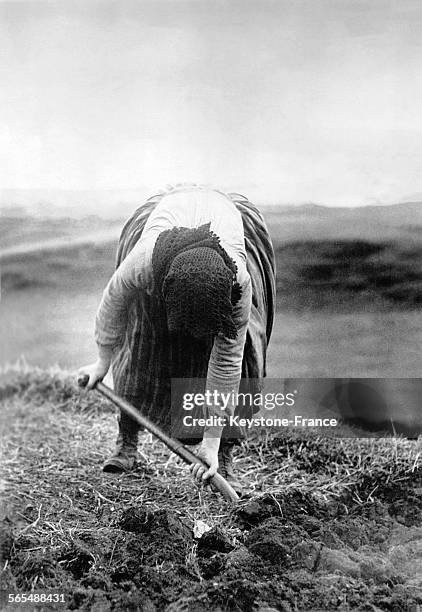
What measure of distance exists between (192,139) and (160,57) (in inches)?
12.3

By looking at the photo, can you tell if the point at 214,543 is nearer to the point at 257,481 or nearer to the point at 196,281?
the point at 257,481

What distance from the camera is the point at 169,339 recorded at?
2.48 metres

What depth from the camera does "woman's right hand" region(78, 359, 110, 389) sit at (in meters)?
2.59

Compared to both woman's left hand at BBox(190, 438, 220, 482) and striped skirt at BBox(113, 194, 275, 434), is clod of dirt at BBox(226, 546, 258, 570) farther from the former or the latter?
striped skirt at BBox(113, 194, 275, 434)

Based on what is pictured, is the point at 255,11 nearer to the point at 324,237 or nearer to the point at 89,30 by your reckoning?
the point at 89,30

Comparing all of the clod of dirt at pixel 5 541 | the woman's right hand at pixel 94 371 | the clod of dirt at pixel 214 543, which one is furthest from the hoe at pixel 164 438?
the clod of dirt at pixel 5 541

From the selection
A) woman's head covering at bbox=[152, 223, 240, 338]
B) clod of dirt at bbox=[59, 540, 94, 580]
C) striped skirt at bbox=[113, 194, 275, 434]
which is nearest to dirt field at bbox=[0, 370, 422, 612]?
clod of dirt at bbox=[59, 540, 94, 580]

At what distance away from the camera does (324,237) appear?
2.49 m

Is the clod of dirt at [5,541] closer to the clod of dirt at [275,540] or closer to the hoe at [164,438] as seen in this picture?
the hoe at [164,438]

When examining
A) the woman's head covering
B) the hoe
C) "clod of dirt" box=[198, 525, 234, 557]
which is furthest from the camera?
the hoe

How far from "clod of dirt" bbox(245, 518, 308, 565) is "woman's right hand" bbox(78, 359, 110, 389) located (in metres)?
0.76

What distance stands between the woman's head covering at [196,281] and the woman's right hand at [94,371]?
1.09 feet

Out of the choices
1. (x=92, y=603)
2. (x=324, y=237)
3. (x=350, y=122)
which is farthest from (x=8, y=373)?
(x=350, y=122)

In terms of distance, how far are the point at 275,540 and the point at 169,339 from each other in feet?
2.50
